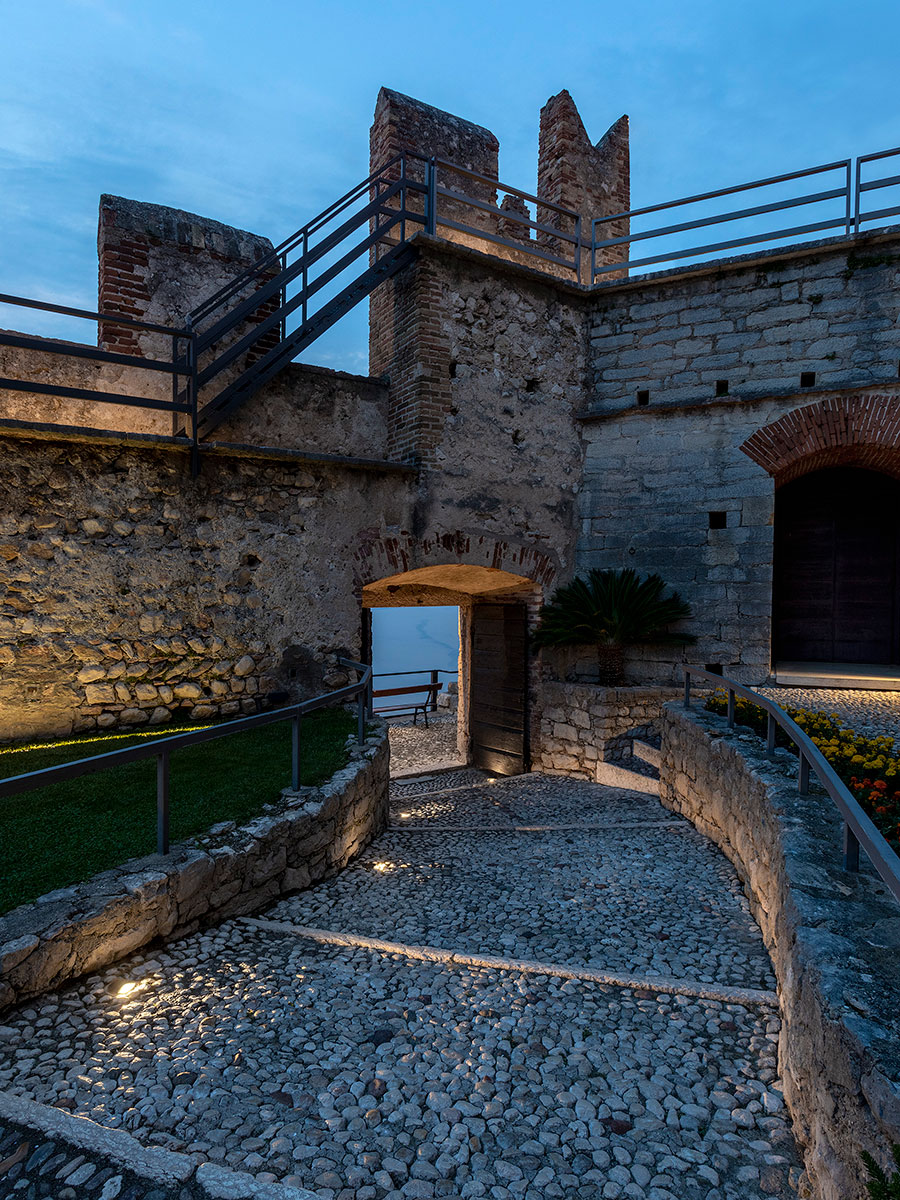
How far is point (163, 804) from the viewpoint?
3422 millimetres

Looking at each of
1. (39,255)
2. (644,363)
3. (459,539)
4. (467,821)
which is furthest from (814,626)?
(39,255)

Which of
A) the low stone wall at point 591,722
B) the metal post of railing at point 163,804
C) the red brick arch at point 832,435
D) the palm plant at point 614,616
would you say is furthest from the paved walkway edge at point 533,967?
the red brick arch at point 832,435

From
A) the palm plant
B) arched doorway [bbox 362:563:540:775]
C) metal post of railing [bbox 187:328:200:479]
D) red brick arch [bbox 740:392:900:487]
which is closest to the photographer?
metal post of railing [bbox 187:328:200:479]

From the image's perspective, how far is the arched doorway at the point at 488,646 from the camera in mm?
9359

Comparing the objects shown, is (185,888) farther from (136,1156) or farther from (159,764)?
(136,1156)

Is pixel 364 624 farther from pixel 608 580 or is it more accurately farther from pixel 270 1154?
pixel 270 1154

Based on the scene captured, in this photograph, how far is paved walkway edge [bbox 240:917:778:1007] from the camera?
3.00 metres

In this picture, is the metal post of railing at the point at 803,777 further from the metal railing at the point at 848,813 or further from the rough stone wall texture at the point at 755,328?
the rough stone wall texture at the point at 755,328

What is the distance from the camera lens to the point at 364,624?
27.7 feet

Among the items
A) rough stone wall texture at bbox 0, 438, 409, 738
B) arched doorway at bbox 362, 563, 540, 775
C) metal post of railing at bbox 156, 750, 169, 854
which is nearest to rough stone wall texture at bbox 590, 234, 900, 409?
arched doorway at bbox 362, 563, 540, 775

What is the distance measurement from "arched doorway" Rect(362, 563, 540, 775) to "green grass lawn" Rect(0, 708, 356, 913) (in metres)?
3.37

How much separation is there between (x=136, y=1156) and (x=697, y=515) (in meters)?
8.48

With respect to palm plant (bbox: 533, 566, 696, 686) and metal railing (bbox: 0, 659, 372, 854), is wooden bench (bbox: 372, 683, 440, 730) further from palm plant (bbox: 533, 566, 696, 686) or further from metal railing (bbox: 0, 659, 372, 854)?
metal railing (bbox: 0, 659, 372, 854)

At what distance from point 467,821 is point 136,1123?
4710 mm
